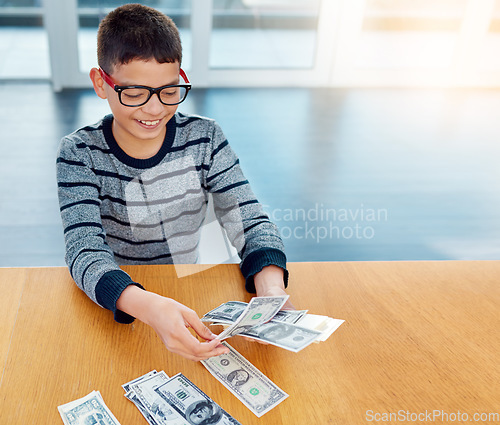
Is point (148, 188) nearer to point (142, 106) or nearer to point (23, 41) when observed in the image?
point (142, 106)

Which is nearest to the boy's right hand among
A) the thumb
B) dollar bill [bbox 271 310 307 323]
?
the thumb

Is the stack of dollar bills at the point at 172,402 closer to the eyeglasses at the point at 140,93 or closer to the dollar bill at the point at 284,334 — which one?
the dollar bill at the point at 284,334

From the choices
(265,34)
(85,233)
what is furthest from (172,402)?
(265,34)

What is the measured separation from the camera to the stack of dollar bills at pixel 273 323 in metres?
0.99

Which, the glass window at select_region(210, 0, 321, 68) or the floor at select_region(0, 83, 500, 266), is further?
the glass window at select_region(210, 0, 321, 68)

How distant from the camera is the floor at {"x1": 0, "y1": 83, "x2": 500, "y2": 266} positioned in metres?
2.86

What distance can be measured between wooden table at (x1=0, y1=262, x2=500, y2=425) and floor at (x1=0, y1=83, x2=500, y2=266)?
1.44m

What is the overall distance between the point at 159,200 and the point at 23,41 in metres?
4.71

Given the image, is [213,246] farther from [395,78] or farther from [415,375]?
[395,78]

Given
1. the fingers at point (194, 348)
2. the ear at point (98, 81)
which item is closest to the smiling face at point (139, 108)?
the ear at point (98, 81)

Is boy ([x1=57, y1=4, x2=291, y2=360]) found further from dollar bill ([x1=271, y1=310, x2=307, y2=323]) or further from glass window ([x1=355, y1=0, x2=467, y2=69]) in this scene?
glass window ([x1=355, y1=0, x2=467, y2=69])

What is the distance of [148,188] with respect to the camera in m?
1.44

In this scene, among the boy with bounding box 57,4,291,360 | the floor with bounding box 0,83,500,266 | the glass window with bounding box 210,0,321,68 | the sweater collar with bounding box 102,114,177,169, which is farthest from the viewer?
the glass window with bounding box 210,0,321,68

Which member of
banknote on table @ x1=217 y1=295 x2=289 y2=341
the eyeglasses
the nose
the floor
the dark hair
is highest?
the dark hair
